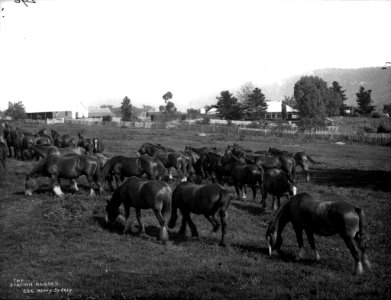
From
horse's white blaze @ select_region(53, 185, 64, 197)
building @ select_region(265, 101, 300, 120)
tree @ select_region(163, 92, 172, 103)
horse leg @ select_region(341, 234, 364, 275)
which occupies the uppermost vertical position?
tree @ select_region(163, 92, 172, 103)

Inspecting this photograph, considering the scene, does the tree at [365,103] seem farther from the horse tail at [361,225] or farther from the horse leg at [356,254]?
the horse leg at [356,254]

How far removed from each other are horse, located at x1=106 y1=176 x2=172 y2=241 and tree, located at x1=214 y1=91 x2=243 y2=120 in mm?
83896

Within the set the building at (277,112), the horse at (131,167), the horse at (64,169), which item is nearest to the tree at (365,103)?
the building at (277,112)

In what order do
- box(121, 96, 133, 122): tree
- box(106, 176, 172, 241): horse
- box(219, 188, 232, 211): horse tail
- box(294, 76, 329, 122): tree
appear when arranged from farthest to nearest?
box(121, 96, 133, 122): tree → box(294, 76, 329, 122): tree → box(106, 176, 172, 241): horse → box(219, 188, 232, 211): horse tail

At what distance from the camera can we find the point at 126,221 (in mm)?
13758

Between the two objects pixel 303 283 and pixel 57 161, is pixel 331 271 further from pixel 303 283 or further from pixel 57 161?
pixel 57 161

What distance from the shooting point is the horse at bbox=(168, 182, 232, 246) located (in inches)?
495

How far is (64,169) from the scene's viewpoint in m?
17.7

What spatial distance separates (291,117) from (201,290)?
105m

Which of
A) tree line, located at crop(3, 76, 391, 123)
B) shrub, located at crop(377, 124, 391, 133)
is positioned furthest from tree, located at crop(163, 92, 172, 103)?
shrub, located at crop(377, 124, 391, 133)

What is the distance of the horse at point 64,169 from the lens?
1769 cm

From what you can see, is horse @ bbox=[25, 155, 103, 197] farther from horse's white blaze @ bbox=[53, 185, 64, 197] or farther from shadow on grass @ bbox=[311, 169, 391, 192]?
shadow on grass @ bbox=[311, 169, 391, 192]

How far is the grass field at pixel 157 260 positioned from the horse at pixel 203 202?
57cm

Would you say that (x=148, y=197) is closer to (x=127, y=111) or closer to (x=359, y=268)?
(x=359, y=268)
